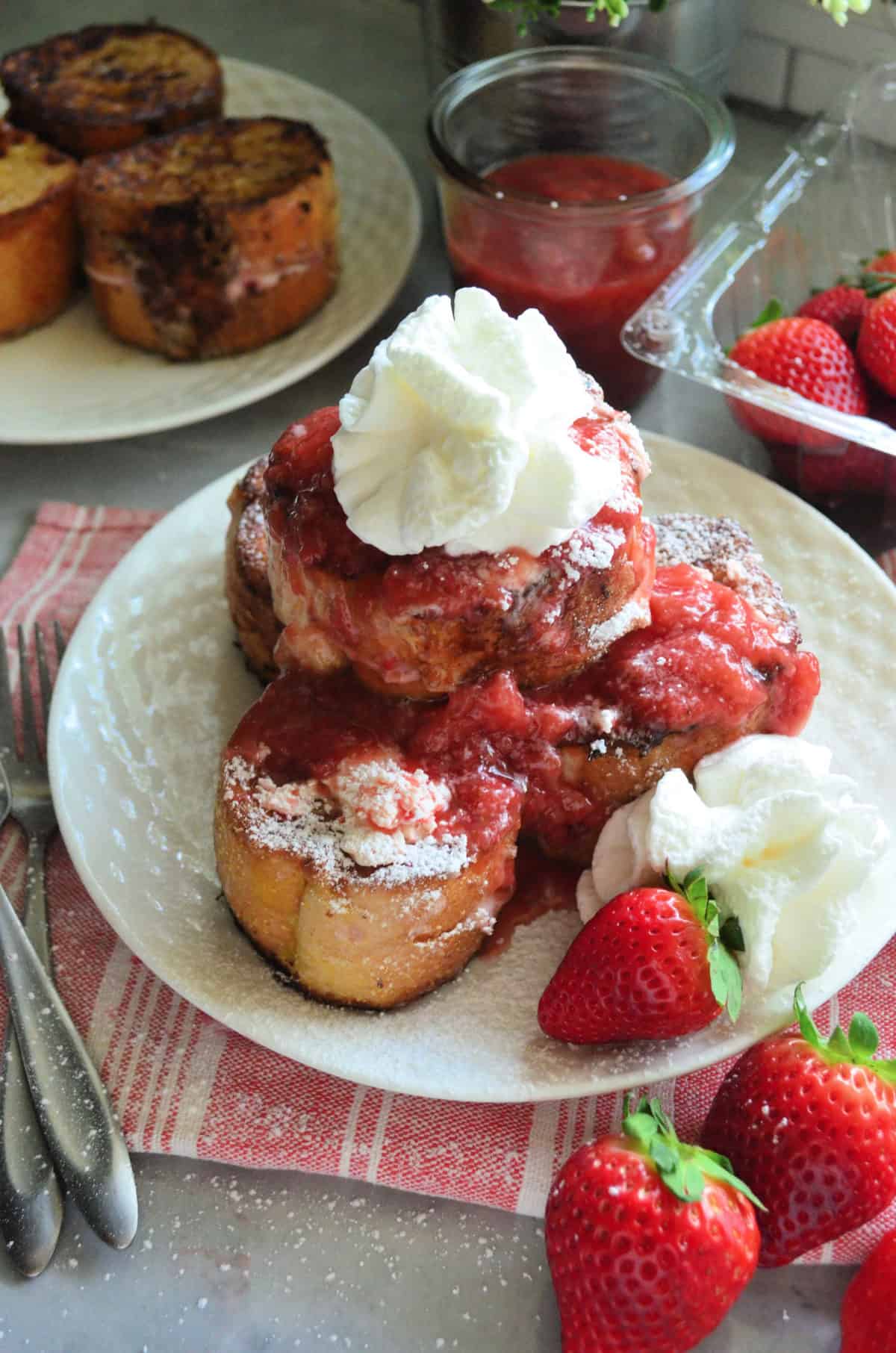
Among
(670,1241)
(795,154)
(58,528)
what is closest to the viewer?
(670,1241)

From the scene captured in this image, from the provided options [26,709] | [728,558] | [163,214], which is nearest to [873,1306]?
[728,558]

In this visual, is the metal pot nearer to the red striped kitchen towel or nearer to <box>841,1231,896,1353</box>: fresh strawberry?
the red striped kitchen towel

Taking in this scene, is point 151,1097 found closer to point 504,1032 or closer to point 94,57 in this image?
point 504,1032

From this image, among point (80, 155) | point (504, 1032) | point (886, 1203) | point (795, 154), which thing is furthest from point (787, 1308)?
point (80, 155)

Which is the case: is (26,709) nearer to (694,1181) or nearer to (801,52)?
(694,1181)

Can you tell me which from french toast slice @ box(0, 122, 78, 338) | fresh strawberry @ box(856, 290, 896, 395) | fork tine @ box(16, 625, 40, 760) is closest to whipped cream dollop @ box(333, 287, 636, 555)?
fork tine @ box(16, 625, 40, 760)

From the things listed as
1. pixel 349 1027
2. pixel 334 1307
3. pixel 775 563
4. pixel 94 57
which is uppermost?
pixel 94 57
